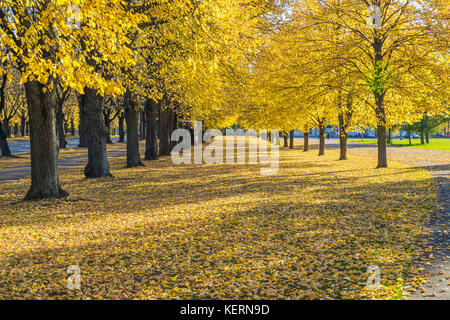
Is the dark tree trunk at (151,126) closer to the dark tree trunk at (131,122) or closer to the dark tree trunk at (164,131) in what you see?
the dark tree trunk at (164,131)

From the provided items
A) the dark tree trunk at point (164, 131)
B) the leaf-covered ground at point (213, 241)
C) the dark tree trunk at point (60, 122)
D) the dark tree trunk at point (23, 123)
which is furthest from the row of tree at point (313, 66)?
the dark tree trunk at point (23, 123)

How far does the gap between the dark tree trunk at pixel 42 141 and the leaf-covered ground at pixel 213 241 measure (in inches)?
23.8

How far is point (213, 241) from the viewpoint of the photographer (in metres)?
7.53

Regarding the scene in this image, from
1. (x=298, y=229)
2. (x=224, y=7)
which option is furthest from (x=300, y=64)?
(x=298, y=229)

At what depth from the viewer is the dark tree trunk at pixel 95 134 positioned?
16.0m

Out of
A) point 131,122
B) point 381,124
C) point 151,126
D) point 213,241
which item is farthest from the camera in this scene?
point 151,126

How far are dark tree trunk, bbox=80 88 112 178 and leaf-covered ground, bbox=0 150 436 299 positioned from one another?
8.51 feet

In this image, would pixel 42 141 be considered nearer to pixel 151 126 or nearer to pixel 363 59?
pixel 151 126

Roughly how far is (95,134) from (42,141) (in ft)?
16.5

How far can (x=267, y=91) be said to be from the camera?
20.7m

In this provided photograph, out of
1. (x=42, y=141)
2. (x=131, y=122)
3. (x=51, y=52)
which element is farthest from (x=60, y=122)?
(x=51, y=52)

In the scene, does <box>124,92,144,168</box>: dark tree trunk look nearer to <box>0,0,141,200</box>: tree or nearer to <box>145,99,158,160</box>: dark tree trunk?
<box>145,99,158,160</box>: dark tree trunk

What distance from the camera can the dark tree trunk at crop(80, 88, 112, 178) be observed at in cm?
1598

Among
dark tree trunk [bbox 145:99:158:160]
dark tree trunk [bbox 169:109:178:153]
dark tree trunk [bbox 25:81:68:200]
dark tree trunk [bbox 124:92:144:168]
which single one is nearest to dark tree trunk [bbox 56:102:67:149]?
dark tree trunk [bbox 169:109:178:153]
